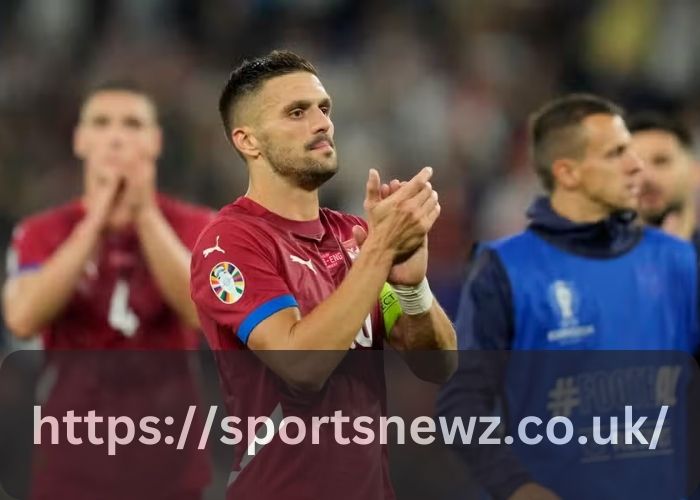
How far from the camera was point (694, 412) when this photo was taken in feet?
16.8

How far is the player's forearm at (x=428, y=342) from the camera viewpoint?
11.6 feet

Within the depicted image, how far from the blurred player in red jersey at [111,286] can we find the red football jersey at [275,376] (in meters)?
1.89

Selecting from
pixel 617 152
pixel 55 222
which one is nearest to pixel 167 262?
pixel 55 222

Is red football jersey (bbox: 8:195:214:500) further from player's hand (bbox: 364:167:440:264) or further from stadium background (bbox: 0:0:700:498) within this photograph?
stadium background (bbox: 0:0:700:498)

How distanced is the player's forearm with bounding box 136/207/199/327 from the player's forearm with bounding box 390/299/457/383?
191 cm

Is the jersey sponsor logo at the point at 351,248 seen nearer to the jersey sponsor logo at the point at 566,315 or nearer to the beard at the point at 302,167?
the beard at the point at 302,167

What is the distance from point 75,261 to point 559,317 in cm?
186

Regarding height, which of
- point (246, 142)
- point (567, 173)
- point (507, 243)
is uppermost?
point (246, 142)

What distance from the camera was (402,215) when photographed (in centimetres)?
324

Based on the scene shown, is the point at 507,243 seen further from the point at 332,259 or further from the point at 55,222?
the point at 55,222

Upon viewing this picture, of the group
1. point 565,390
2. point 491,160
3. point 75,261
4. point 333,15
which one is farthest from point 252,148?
point 333,15

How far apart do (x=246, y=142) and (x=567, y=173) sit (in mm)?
1972

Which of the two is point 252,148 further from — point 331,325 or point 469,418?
point 469,418

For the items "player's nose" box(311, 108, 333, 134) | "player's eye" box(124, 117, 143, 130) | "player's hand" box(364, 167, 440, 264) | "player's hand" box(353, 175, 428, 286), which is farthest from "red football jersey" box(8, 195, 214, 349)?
"player's hand" box(364, 167, 440, 264)
